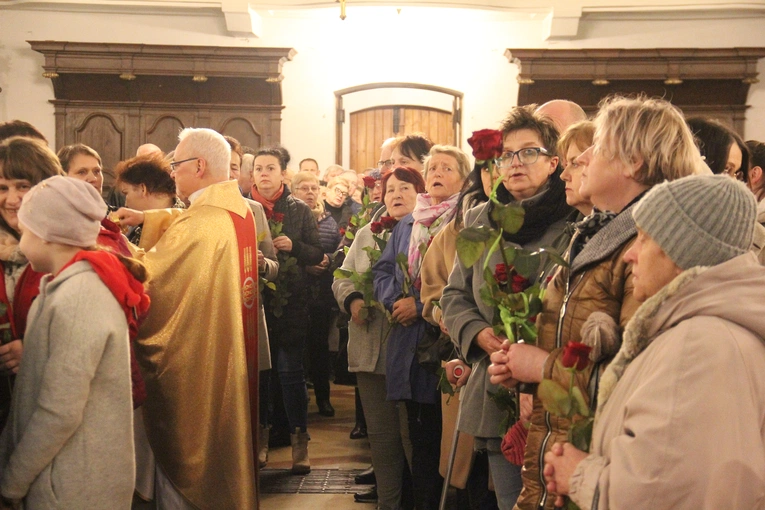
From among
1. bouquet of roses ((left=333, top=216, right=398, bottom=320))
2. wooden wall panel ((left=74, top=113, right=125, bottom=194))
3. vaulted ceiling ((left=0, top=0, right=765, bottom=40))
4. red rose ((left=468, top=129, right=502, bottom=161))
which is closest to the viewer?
red rose ((left=468, top=129, right=502, bottom=161))

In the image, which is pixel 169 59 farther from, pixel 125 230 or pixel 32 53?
pixel 125 230

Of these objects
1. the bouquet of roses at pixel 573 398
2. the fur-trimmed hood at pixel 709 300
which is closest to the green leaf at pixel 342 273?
the bouquet of roses at pixel 573 398

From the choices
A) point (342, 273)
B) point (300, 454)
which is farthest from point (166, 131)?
point (342, 273)

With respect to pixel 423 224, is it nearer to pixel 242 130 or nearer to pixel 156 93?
pixel 242 130

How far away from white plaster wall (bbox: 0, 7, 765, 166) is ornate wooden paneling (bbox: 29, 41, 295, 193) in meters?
0.28

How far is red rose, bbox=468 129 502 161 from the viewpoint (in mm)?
2330

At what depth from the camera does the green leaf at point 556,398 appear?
1836mm

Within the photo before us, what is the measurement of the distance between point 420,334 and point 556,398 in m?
2.24

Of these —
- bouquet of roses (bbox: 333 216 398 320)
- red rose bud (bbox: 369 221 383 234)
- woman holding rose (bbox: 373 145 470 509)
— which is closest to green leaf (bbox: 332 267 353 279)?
bouquet of roses (bbox: 333 216 398 320)

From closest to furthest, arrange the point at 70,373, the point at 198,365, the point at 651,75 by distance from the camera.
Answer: the point at 70,373 < the point at 198,365 < the point at 651,75

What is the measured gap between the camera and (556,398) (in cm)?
184

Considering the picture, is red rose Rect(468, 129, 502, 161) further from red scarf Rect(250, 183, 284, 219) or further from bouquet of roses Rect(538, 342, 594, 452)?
red scarf Rect(250, 183, 284, 219)

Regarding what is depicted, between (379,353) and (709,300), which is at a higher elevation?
(709,300)

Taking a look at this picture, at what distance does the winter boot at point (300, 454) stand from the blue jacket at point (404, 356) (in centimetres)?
146
